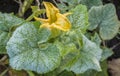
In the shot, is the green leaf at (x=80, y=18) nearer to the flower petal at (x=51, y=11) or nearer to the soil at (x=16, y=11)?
the flower petal at (x=51, y=11)

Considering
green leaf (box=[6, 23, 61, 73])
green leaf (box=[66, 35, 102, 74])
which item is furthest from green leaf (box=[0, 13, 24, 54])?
green leaf (box=[66, 35, 102, 74])

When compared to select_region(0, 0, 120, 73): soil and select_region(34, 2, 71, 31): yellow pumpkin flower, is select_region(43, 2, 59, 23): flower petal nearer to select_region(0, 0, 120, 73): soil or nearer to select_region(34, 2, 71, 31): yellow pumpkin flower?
select_region(34, 2, 71, 31): yellow pumpkin flower

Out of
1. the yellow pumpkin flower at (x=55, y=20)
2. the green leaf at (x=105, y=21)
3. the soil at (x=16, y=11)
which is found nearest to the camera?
the yellow pumpkin flower at (x=55, y=20)

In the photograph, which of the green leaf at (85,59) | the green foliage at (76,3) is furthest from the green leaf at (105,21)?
the green leaf at (85,59)

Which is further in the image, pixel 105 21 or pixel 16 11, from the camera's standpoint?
pixel 16 11

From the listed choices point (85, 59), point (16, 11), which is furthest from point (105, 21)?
point (16, 11)

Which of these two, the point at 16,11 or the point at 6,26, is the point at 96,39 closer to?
the point at 6,26
